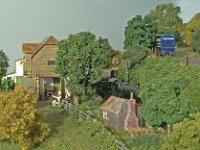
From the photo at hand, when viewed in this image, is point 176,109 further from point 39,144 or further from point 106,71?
point 106,71

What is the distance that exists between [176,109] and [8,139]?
1445 cm

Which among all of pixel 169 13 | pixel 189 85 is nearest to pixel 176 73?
pixel 189 85

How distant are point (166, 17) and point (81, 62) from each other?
37421mm

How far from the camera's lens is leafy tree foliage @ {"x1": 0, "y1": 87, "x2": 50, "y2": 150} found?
1486 inches

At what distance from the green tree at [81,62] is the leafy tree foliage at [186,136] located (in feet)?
65.0

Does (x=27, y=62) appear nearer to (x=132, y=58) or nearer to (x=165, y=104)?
(x=132, y=58)

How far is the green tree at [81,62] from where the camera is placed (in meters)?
48.7

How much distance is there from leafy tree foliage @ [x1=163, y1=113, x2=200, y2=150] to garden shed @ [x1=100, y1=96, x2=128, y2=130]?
10942mm

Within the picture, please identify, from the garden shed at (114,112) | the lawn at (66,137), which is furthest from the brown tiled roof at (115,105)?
the lawn at (66,137)

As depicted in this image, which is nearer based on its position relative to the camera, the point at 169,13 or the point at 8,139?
the point at 8,139

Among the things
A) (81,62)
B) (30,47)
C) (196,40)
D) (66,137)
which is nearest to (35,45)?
(30,47)

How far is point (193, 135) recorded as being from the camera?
96.1ft

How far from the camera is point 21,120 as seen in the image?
37.6 meters

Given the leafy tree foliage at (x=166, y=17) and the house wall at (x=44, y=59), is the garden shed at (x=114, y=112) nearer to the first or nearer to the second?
the house wall at (x=44, y=59)
